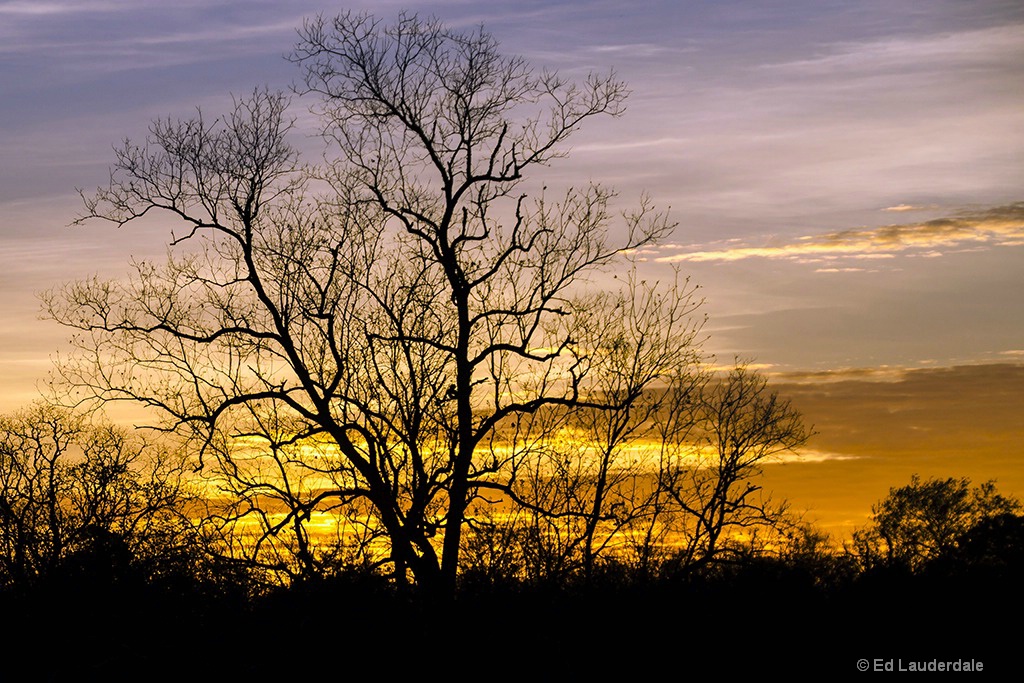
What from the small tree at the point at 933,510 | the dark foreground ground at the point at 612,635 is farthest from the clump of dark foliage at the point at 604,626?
the small tree at the point at 933,510

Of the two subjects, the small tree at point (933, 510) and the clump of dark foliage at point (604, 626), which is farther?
the small tree at point (933, 510)

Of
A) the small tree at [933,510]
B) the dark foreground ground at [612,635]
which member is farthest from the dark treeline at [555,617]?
the small tree at [933,510]

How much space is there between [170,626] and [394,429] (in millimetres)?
6510

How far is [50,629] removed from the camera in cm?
2191

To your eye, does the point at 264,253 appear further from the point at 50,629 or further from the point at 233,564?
the point at 50,629

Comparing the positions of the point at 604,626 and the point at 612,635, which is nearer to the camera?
the point at 612,635

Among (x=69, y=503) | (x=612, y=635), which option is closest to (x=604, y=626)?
(x=612, y=635)

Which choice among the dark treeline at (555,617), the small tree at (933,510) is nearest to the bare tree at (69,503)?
the dark treeline at (555,617)

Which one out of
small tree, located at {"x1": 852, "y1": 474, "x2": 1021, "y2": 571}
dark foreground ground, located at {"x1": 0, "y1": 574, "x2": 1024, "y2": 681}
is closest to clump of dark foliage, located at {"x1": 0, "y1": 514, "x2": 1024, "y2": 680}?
dark foreground ground, located at {"x1": 0, "y1": 574, "x2": 1024, "y2": 681}

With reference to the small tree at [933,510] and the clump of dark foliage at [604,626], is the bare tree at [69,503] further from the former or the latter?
the small tree at [933,510]

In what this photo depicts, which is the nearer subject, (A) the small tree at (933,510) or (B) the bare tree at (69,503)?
(B) the bare tree at (69,503)

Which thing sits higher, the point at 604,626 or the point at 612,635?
the point at 604,626

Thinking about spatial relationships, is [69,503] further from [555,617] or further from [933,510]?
[933,510]

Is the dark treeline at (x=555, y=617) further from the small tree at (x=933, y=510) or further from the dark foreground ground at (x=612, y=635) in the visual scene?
the small tree at (x=933, y=510)
